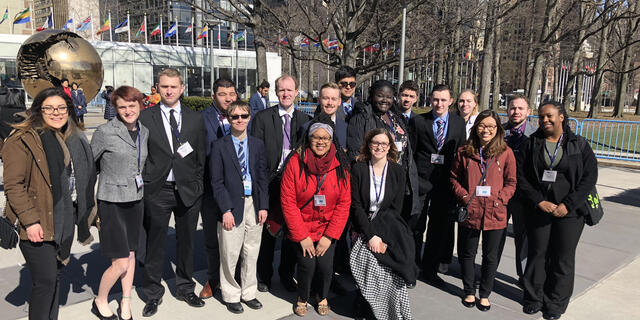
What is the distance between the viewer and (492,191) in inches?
161

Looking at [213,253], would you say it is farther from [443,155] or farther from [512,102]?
[512,102]

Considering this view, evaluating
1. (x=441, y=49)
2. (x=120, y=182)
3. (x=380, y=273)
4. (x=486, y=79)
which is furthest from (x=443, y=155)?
(x=486, y=79)

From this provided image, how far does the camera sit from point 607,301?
14.5 feet

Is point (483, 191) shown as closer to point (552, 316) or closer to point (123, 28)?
point (552, 316)

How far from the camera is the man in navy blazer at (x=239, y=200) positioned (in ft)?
12.7

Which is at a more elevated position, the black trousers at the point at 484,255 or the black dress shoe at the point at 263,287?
the black trousers at the point at 484,255

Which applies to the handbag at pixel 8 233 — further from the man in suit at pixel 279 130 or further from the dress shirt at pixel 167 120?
the man in suit at pixel 279 130

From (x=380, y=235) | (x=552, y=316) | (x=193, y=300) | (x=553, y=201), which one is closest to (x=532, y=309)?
(x=552, y=316)

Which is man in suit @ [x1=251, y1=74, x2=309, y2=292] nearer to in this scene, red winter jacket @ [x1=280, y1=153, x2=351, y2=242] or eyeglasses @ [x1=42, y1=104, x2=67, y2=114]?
red winter jacket @ [x1=280, y1=153, x2=351, y2=242]

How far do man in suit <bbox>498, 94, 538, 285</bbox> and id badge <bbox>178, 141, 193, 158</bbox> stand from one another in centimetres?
302

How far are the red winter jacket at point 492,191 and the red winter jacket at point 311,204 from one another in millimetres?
1115

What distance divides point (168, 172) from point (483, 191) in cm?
271

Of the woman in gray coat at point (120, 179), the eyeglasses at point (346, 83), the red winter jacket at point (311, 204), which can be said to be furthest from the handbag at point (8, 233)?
the eyeglasses at point (346, 83)

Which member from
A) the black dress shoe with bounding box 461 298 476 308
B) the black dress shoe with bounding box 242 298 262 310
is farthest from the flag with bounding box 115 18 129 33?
the black dress shoe with bounding box 461 298 476 308
